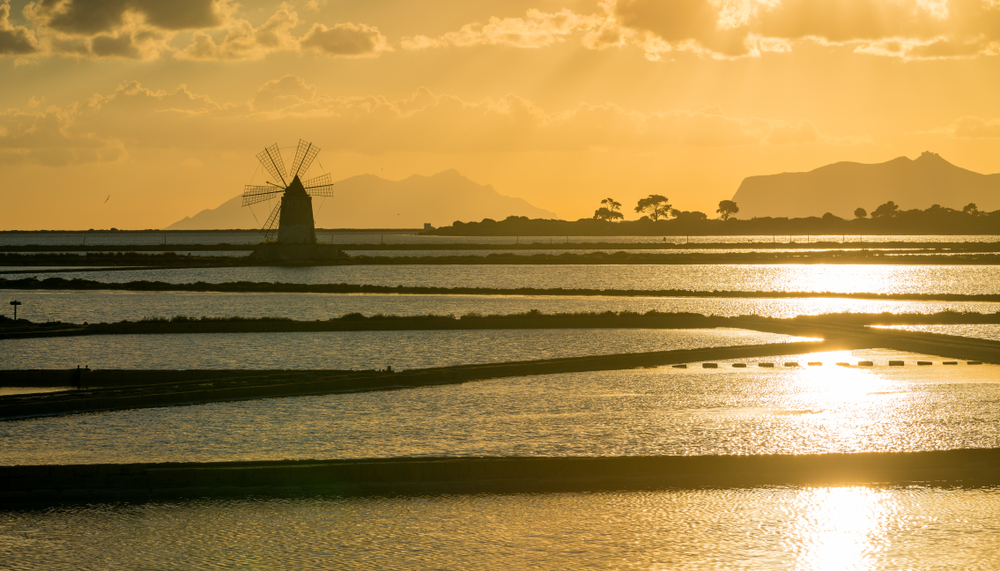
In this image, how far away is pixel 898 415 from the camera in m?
12.5

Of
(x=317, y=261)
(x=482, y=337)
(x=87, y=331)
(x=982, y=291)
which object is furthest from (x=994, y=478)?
(x=317, y=261)

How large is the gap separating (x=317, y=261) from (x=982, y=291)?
2106 inches

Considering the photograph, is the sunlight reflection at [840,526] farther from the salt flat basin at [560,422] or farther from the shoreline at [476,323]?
the shoreline at [476,323]

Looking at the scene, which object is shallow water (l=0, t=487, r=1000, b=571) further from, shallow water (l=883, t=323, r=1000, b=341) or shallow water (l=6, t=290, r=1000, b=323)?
shallow water (l=6, t=290, r=1000, b=323)

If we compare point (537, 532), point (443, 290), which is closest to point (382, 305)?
point (443, 290)

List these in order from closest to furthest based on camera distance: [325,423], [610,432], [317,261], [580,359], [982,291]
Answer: [610,432], [325,423], [580,359], [982,291], [317,261]

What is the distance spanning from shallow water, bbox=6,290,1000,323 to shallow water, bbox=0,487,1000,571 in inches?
948

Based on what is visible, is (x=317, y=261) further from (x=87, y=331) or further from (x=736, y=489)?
(x=736, y=489)

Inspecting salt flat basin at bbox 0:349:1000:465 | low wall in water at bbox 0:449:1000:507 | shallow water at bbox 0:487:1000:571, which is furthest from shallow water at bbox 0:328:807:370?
shallow water at bbox 0:487:1000:571

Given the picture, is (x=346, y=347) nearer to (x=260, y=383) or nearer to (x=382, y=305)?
(x=260, y=383)

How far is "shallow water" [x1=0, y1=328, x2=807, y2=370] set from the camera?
1983 centimetres

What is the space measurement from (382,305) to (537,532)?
32.6m

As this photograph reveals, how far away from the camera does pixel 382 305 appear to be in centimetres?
3981

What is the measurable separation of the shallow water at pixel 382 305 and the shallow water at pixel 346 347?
290 inches
